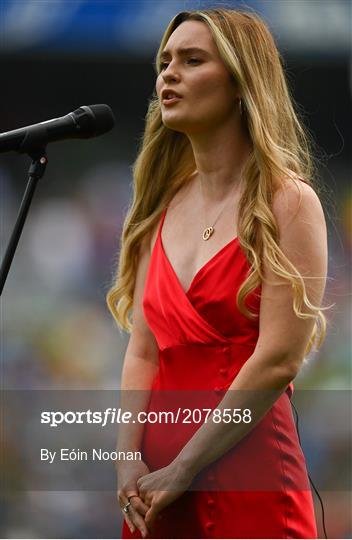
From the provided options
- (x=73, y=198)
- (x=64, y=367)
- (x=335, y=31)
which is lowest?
(x=64, y=367)

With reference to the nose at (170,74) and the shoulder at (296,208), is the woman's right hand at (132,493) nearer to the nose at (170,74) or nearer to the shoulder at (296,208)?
the shoulder at (296,208)

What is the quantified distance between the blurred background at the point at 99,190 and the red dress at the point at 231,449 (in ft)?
4.93

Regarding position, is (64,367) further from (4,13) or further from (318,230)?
(318,230)

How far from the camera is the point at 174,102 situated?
2.04 m

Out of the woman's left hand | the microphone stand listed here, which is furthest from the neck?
the woman's left hand

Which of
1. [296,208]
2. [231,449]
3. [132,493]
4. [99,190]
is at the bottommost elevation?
[99,190]

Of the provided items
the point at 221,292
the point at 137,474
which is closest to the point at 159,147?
the point at 221,292

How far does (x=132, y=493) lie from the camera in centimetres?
202

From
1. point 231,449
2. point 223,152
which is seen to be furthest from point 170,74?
point 231,449

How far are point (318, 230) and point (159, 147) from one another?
52cm

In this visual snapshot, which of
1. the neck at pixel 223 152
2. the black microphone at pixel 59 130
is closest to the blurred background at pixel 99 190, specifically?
the neck at pixel 223 152

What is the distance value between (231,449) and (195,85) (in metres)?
0.79

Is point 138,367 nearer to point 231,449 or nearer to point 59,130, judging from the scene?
point 231,449

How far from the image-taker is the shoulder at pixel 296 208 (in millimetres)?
1951
